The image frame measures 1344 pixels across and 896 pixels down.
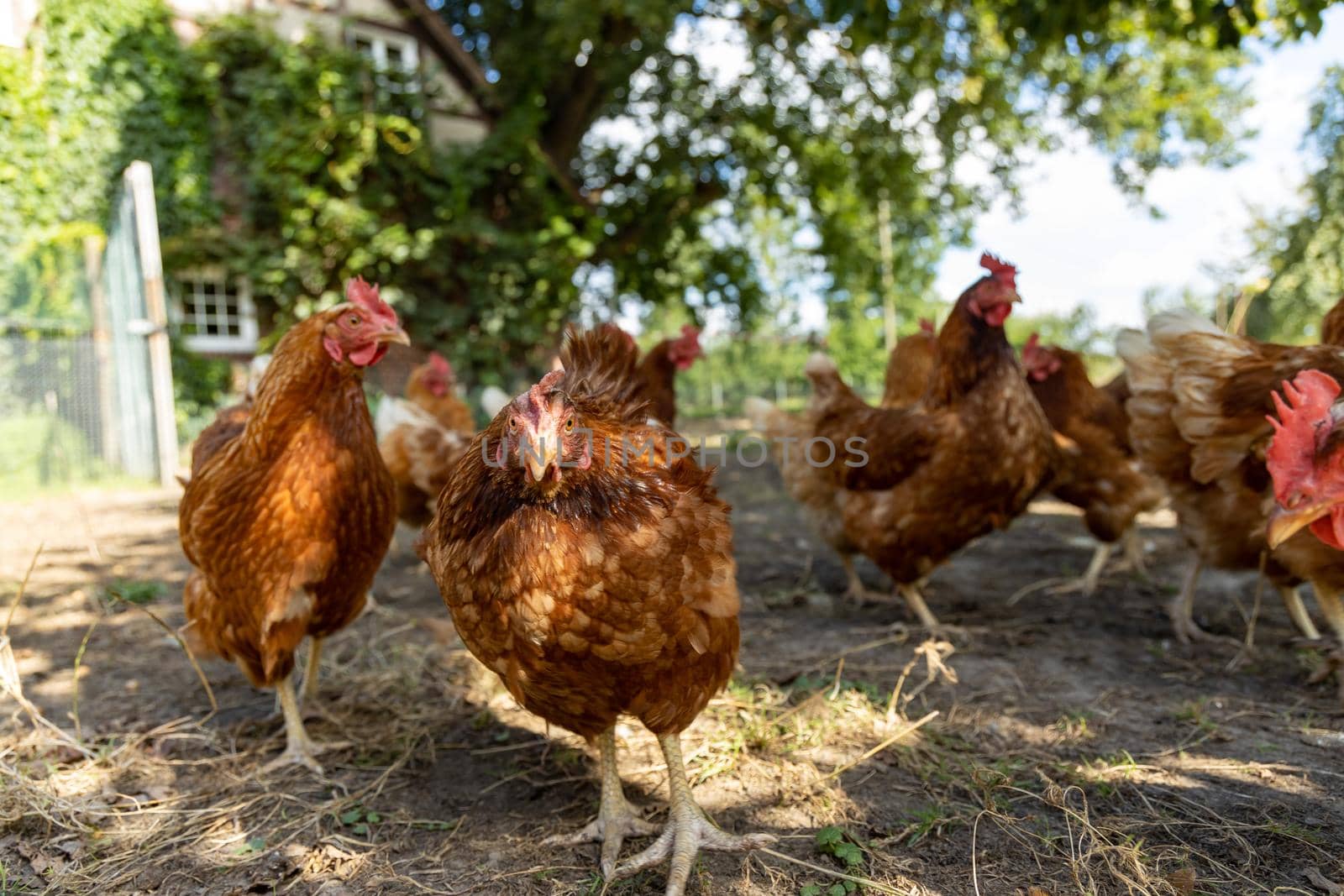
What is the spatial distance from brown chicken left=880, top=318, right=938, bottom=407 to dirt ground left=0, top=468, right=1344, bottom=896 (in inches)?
60.7

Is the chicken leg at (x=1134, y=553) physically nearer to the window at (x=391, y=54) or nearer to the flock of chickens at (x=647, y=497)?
the flock of chickens at (x=647, y=497)

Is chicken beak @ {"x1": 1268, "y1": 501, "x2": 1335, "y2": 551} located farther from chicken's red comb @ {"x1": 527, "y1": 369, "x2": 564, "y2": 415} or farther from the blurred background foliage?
the blurred background foliage

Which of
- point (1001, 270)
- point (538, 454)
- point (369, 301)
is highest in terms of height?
point (1001, 270)

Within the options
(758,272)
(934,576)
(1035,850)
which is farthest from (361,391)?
(758,272)

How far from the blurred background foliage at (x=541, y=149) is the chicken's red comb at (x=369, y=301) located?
21.6 feet

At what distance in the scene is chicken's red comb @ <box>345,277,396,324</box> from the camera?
2689 millimetres

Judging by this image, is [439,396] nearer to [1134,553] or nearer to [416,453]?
[416,453]

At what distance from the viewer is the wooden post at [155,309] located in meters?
7.95

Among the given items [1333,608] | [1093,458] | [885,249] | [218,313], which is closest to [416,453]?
[1093,458]

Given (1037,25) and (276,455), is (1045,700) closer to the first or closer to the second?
(276,455)

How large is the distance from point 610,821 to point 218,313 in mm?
11372

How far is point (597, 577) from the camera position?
1.72 meters

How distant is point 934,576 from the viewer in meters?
4.93

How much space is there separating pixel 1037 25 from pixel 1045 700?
4393 millimetres
